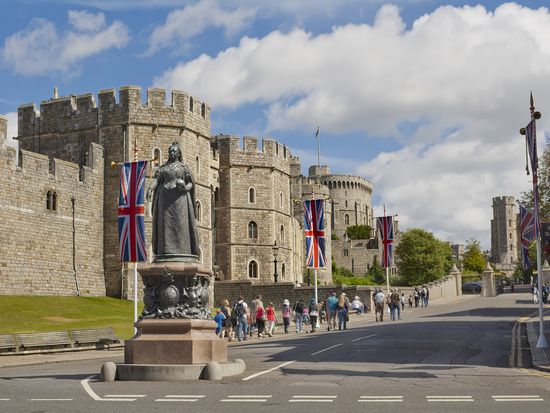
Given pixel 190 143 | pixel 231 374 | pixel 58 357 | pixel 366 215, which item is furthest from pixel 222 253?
pixel 366 215

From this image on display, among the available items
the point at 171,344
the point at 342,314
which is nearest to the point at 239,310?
the point at 342,314

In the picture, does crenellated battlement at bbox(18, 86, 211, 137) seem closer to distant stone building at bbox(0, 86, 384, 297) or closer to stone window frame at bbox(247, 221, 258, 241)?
distant stone building at bbox(0, 86, 384, 297)

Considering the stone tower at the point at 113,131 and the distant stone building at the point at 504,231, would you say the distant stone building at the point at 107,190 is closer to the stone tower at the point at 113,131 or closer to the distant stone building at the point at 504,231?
the stone tower at the point at 113,131

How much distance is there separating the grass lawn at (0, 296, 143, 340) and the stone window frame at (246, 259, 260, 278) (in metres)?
15.3

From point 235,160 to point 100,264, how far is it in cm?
1602

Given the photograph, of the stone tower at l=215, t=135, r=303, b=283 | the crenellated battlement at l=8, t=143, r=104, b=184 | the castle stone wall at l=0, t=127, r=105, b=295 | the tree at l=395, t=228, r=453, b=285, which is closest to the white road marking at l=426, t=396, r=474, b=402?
the castle stone wall at l=0, t=127, r=105, b=295

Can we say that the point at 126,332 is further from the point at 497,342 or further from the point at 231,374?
the point at 231,374

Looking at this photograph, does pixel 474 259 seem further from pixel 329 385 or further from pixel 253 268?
pixel 329 385

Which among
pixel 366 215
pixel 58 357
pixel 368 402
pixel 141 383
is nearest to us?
pixel 368 402

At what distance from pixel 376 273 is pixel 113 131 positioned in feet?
209

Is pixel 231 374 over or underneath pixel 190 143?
underneath

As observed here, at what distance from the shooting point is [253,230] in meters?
59.9

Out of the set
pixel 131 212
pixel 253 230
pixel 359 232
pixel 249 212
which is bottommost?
pixel 131 212

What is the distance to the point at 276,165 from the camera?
6159cm
